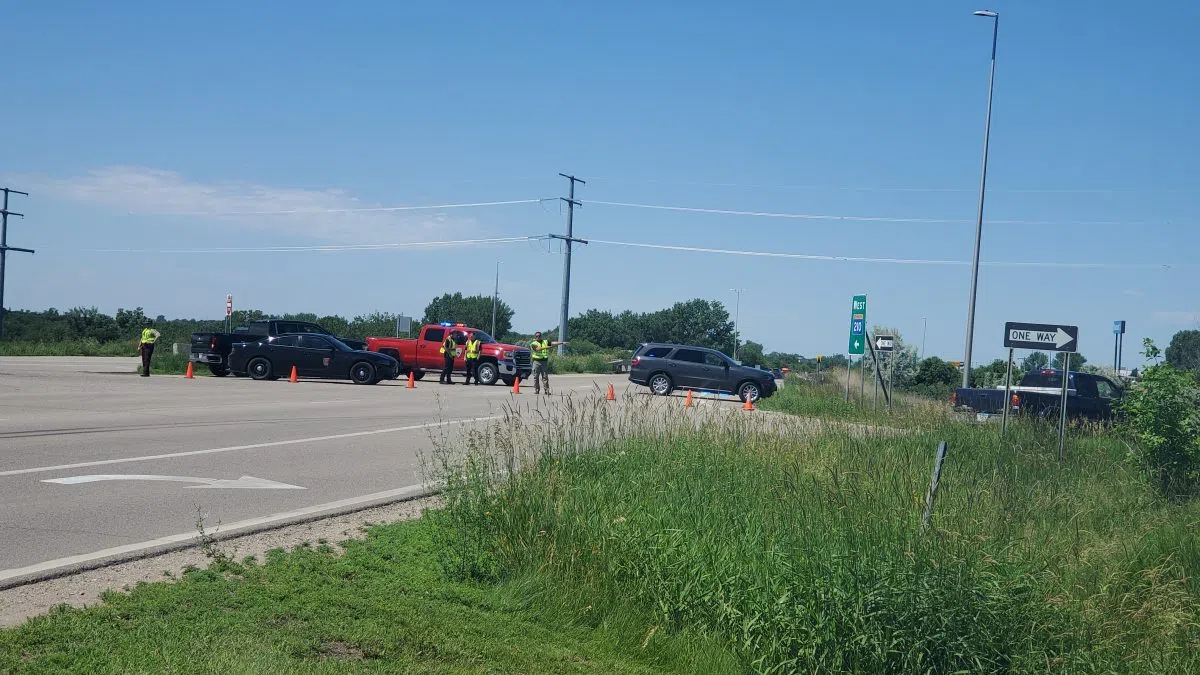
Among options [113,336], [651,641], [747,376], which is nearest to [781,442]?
[651,641]

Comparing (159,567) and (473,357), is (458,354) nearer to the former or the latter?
(473,357)

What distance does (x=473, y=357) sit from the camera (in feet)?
118

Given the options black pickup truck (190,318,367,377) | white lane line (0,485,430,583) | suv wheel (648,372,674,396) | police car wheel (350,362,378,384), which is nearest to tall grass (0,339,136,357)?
black pickup truck (190,318,367,377)

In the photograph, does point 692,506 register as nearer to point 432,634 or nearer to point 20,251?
point 432,634

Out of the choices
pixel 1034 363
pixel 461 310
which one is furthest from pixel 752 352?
pixel 1034 363

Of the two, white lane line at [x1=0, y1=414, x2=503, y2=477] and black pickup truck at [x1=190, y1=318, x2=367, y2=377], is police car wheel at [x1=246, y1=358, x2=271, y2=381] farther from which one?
white lane line at [x1=0, y1=414, x2=503, y2=477]

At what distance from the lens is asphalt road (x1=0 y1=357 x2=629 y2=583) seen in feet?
27.6

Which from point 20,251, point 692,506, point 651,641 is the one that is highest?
point 20,251

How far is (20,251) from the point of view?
61.2m

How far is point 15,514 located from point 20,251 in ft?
198

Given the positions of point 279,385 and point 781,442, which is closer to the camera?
point 781,442

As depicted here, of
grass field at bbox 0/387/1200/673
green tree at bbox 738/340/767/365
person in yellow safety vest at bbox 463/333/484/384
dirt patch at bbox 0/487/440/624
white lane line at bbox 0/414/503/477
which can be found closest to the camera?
grass field at bbox 0/387/1200/673

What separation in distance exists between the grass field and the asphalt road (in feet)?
5.86

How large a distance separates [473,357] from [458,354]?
2.18 m
